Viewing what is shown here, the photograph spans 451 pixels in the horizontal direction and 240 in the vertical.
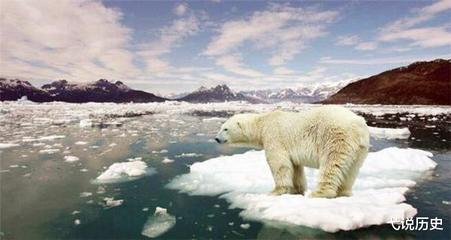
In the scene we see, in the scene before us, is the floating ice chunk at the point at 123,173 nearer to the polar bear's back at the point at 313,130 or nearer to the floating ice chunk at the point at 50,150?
the polar bear's back at the point at 313,130

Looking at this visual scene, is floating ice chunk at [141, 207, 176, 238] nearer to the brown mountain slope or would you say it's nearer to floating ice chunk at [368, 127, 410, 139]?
floating ice chunk at [368, 127, 410, 139]

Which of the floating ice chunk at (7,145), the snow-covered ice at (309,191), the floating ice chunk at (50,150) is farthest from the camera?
the floating ice chunk at (7,145)

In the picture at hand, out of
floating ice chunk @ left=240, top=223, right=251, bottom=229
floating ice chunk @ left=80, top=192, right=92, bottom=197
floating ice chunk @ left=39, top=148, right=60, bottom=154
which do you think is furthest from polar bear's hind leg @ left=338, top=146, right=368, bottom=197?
floating ice chunk @ left=39, top=148, right=60, bottom=154

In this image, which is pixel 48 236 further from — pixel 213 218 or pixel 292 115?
pixel 292 115

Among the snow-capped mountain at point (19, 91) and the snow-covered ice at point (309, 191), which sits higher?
the snow-capped mountain at point (19, 91)

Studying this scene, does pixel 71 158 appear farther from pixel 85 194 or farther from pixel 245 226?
pixel 245 226

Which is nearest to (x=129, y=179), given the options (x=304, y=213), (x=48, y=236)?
(x=48, y=236)

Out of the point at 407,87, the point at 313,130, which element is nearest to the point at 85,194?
the point at 313,130

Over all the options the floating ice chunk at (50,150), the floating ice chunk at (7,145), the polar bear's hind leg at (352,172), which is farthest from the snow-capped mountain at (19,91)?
the polar bear's hind leg at (352,172)

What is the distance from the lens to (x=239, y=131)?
755 cm

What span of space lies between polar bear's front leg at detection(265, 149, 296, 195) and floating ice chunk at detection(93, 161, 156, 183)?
14.8 ft

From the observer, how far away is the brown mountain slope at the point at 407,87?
97.6 metres

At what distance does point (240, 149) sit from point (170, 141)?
141 inches

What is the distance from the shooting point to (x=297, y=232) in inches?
225
